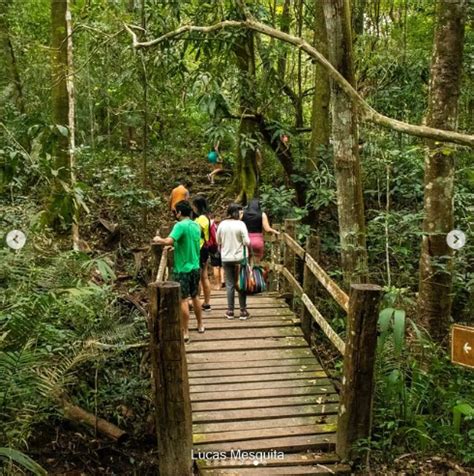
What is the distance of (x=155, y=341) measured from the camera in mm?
4375

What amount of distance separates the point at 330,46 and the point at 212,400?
457 cm

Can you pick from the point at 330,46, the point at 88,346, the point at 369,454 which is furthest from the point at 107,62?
the point at 369,454

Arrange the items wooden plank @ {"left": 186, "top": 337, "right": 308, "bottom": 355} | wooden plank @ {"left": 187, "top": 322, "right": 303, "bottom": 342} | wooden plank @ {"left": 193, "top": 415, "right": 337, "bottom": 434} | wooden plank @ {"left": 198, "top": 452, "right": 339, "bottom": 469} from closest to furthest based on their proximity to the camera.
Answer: wooden plank @ {"left": 198, "top": 452, "right": 339, "bottom": 469} → wooden plank @ {"left": 193, "top": 415, "right": 337, "bottom": 434} → wooden plank @ {"left": 186, "top": 337, "right": 308, "bottom": 355} → wooden plank @ {"left": 187, "top": 322, "right": 303, "bottom": 342}

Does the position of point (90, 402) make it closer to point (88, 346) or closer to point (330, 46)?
point (88, 346)

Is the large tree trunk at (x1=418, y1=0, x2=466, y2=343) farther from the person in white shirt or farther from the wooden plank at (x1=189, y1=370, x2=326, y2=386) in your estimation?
the person in white shirt

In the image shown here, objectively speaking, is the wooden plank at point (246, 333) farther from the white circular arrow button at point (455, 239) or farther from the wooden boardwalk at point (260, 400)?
the white circular arrow button at point (455, 239)

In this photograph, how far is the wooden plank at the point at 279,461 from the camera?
4.66 metres

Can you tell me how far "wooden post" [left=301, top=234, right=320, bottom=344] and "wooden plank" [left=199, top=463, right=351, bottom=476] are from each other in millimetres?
2432

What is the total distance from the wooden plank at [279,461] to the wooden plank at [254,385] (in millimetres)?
1100

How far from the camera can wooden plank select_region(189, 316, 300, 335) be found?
24.0 ft

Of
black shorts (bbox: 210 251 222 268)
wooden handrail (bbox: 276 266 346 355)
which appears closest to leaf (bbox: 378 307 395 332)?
wooden handrail (bbox: 276 266 346 355)

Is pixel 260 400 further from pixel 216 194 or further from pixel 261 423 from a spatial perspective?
pixel 216 194

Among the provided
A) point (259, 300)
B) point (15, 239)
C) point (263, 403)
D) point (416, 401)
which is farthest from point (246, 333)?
point (15, 239)

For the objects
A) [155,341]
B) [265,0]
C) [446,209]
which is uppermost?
[265,0]
